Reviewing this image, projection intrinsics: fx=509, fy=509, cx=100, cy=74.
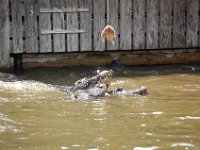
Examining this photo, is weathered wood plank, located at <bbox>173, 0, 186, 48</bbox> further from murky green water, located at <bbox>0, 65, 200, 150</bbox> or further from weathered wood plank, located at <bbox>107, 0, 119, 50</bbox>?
murky green water, located at <bbox>0, 65, 200, 150</bbox>

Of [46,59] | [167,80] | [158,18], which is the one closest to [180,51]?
[158,18]

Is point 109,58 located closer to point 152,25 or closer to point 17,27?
point 152,25

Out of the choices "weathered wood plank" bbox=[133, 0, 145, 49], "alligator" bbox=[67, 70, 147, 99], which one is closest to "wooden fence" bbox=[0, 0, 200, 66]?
"weathered wood plank" bbox=[133, 0, 145, 49]

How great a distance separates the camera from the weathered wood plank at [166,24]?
12.6m

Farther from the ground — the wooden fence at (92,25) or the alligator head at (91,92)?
the wooden fence at (92,25)

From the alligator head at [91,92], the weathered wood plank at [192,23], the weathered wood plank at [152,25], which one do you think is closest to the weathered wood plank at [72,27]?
the weathered wood plank at [152,25]

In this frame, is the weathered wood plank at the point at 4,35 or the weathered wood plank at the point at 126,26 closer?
the weathered wood plank at the point at 4,35

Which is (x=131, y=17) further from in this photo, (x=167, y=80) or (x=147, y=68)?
(x=167, y=80)

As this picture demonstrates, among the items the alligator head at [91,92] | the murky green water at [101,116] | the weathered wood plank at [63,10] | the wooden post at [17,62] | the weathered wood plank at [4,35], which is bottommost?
the murky green water at [101,116]

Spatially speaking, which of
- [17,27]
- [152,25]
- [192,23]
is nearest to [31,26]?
[17,27]

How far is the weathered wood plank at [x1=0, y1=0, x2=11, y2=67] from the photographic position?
11805mm

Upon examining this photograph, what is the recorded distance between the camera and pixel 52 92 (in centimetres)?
946

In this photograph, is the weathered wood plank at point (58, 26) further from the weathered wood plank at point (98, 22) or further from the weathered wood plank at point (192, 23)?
the weathered wood plank at point (192, 23)

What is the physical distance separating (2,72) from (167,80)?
A: 3.89m
